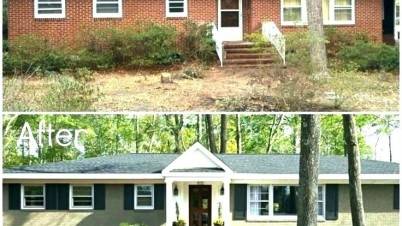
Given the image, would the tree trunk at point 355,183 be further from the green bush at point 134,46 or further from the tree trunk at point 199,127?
the green bush at point 134,46

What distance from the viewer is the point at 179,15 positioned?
562cm

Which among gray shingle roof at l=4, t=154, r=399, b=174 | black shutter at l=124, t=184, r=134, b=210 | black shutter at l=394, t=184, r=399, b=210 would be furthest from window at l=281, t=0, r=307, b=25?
black shutter at l=124, t=184, r=134, b=210

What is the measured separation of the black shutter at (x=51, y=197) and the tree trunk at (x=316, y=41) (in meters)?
1.74

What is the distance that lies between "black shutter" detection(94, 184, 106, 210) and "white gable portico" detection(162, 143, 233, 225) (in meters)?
0.41

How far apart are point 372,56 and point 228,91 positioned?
89 cm

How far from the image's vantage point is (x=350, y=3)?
5.66 meters

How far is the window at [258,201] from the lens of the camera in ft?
18.9

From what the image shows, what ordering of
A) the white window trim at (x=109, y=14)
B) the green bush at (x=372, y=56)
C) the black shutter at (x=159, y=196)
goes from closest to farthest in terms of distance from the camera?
the green bush at (x=372, y=56) → the white window trim at (x=109, y=14) → the black shutter at (x=159, y=196)

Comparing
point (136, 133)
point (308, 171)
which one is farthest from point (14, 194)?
point (308, 171)

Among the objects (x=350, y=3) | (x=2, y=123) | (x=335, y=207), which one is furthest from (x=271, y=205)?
(x=2, y=123)

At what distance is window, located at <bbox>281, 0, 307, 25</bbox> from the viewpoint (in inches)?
220

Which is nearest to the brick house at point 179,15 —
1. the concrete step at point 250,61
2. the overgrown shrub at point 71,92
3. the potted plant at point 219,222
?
the concrete step at point 250,61

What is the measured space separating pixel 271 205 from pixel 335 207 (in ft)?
1.31

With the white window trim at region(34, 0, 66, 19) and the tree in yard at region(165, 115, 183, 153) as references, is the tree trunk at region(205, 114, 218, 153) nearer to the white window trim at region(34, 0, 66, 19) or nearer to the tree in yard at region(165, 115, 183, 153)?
the tree in yard at region(165, 115, 183, 153)
